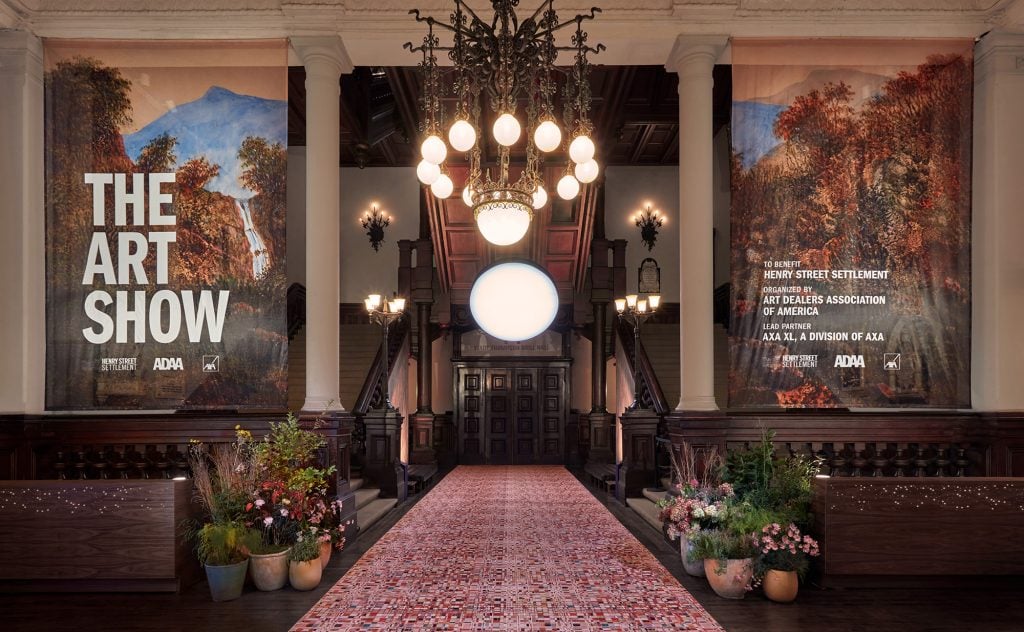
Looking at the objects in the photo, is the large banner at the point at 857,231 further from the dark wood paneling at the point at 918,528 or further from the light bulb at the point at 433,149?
the light bulb at the point at 433,149

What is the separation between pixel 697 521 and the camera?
5.31 meters

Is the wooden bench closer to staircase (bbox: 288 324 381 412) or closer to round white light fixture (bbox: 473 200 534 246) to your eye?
staircase (bbox: 288 324 381 412)

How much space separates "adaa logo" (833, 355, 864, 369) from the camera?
22.9 feet

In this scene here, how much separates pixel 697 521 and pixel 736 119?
13.5 ft

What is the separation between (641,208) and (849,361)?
29.6 ft

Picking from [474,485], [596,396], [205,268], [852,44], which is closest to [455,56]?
[205,268]

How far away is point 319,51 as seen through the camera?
7.20 m

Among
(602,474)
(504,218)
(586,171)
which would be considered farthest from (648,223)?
(504,218)

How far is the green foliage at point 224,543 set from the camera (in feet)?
16.6

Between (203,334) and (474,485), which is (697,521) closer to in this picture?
(203,334)

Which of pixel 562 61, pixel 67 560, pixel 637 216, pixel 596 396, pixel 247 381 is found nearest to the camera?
pixel 67 560

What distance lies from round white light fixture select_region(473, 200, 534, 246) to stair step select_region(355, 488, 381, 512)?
4.36 metres

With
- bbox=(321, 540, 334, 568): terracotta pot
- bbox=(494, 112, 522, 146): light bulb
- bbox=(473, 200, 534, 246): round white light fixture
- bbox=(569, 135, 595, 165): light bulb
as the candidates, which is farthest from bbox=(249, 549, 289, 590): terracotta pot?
bbox=(569, 135, 595, 165): light bulb

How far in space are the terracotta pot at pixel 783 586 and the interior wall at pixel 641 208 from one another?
35.5 ft
